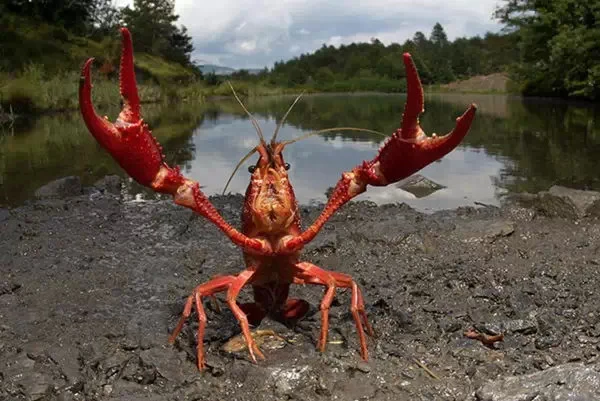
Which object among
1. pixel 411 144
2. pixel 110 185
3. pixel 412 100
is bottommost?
pixel 110 185

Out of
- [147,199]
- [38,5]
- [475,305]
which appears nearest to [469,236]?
[475,305]

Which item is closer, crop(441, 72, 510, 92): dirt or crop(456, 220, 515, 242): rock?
crop(456, 220, 515, 242): rock

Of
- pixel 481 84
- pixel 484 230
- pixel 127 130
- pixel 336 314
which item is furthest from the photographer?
pixel 481 84

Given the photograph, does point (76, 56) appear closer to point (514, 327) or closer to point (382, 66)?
point (514, 327)

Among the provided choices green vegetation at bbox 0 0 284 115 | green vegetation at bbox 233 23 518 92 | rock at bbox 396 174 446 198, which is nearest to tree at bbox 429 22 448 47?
green vegetation at bbox 233 23 518 92

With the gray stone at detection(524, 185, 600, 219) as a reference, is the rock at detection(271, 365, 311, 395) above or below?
below

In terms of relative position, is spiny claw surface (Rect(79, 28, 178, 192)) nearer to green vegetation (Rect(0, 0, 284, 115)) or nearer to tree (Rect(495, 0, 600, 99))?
green vegetation (Rect(0, 0, 284, 115))

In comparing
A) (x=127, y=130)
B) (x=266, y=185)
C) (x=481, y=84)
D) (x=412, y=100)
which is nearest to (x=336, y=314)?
(x=266, y=185)

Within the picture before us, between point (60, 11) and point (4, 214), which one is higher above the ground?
point (60, 11)
